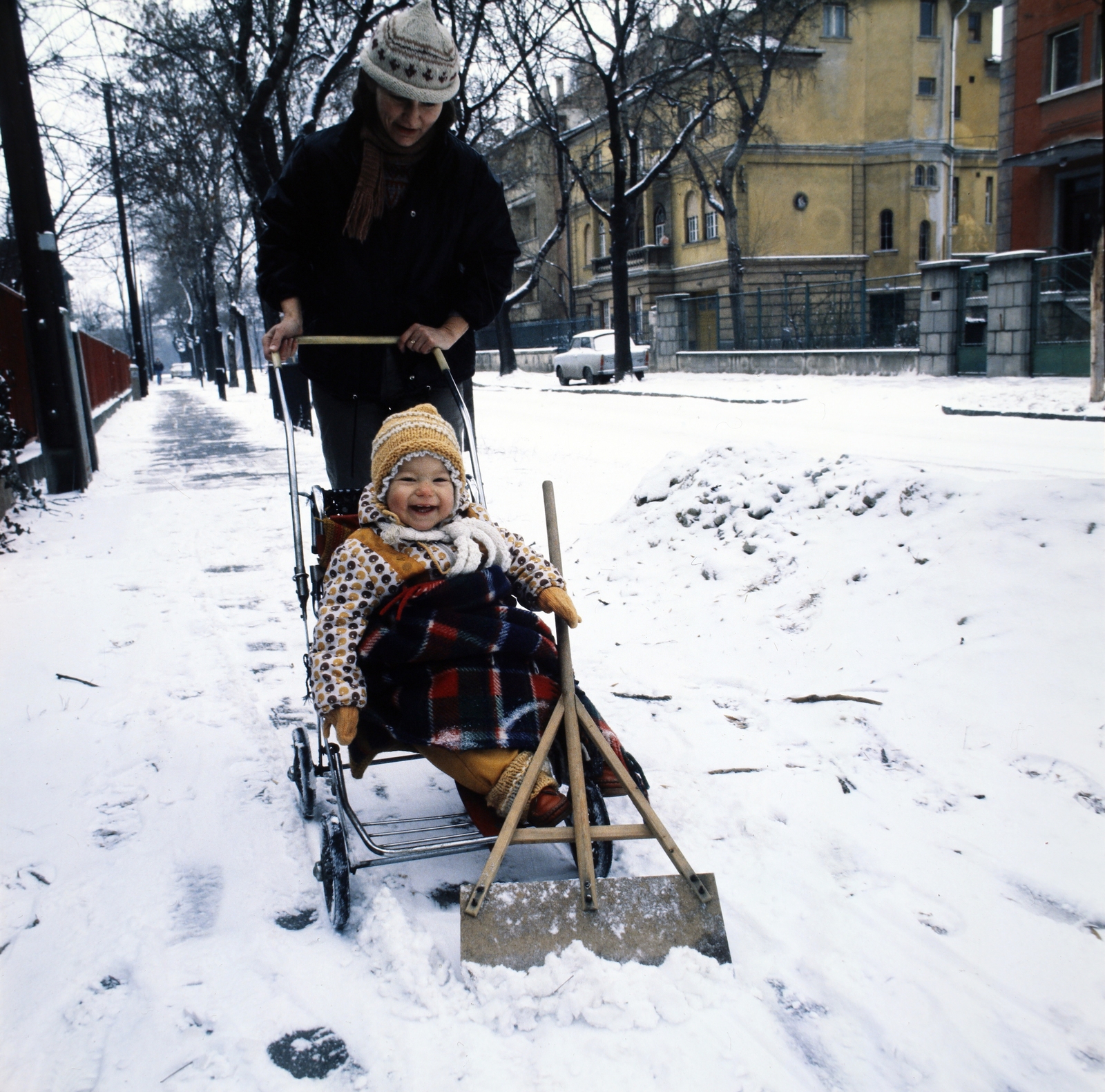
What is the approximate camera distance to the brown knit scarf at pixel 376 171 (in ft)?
10.7

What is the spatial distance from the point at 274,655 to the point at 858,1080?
11.1 feet

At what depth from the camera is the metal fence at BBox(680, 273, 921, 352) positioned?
20734 mm

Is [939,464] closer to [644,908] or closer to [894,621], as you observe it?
[894,621]

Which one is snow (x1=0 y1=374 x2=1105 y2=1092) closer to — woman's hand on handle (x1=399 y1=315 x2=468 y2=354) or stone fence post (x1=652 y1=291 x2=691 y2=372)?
woman's hand on handle (x1=399 y1=315 x2=468 y2=354)

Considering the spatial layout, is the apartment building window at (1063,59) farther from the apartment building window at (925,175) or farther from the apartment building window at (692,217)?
the apartment building window at (692,217)

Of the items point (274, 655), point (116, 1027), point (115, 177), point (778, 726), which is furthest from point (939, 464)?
point (115, 177)

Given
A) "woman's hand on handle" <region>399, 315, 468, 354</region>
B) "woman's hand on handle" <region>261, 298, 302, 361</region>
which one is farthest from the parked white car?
"woman's hand on handle" <region>261, 298, 302, 361</region>

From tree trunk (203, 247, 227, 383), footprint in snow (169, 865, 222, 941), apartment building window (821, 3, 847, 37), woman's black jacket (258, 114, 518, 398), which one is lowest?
footprint in snow (169, 865, 222, 941)

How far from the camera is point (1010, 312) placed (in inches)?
604

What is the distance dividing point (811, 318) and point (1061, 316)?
7743 millimetres

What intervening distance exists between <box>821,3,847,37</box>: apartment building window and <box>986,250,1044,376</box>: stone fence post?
27.2 metres

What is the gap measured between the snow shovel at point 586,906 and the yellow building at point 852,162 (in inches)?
1461

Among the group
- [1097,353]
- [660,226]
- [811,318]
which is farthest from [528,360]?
[1097,353]

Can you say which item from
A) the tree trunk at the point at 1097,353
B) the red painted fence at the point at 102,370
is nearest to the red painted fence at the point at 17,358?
the red painted fence at the point at 102,370
